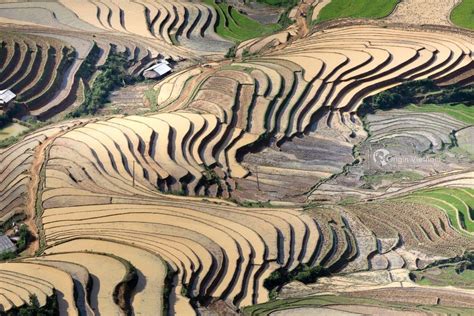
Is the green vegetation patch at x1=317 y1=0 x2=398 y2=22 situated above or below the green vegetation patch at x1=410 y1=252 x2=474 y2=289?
above

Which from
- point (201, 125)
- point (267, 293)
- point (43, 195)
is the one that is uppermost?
point (201, 125)

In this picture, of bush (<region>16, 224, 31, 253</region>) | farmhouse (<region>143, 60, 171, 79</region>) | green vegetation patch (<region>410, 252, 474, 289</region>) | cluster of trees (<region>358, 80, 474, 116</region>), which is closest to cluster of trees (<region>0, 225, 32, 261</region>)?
A: bush (<region>16, 224, 31, 253</region>)

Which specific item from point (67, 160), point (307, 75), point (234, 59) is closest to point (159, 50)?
point (234, 59)

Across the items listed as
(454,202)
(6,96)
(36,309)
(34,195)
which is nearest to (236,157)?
(34,195)

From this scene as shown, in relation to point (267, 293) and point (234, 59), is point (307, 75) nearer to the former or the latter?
point (234, 59)

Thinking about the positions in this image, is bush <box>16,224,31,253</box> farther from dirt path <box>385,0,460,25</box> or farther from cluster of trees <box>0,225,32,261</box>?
dirt path <box>385,0,460,25</box>

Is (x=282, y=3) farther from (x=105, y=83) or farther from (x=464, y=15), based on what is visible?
(x=105, y=83)

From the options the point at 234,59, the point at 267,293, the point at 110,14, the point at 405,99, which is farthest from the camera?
the point at 110,14

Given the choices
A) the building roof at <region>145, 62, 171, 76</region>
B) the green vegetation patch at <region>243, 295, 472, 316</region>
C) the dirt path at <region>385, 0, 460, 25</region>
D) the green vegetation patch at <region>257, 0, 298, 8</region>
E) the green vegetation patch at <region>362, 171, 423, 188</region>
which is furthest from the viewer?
the green vegetation patch at <region>257, 0, 298, 8</region>
